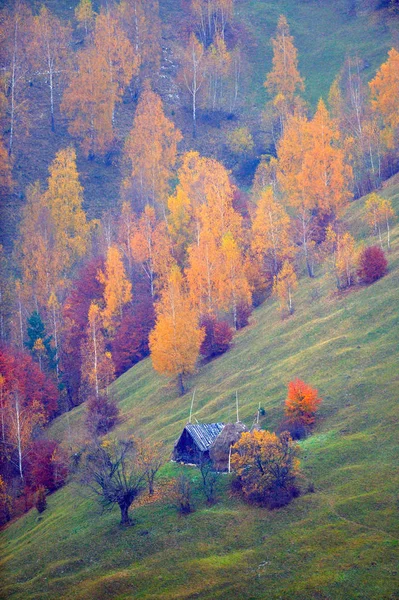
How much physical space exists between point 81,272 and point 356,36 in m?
79.1

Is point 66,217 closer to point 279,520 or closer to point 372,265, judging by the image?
point 372,265

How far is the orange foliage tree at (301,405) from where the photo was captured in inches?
1564

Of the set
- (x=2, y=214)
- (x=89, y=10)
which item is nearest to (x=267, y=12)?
(x=89, y=10)

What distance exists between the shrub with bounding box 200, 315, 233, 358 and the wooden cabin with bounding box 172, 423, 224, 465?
16.9 meters

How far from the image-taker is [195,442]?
4056 cm

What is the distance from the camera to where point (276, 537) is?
29.9 meters

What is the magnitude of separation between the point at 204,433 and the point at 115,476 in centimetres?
707

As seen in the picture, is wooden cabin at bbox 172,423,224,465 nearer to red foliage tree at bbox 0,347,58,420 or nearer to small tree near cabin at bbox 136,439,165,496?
small tree near cabin at bbox 136,439,165,496

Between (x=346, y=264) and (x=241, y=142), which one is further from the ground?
(x=241, y=142)

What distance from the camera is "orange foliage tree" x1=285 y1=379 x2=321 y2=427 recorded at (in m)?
39.7

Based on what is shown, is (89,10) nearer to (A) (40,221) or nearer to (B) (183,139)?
(B) (183,139)

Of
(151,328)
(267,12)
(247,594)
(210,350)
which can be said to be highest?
(267,12)

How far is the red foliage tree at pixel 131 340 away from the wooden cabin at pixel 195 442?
84.6 ft

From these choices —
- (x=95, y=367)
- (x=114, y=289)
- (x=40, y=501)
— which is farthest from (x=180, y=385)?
(x=114, y=289)
